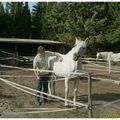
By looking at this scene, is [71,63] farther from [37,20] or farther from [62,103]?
[37,20]

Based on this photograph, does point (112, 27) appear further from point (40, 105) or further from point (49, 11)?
point (40, 105)

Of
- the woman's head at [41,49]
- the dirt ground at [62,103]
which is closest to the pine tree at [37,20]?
the dirt ground at [62,103]

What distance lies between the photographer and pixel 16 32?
4144 centimetres

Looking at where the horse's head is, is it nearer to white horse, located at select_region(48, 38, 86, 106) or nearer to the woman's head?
white horse, located at select_region(48, 38, 86, 106)

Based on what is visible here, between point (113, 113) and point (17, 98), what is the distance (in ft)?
9.89

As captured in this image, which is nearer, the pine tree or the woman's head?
the woman's head

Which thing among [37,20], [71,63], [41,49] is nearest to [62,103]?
[71,63]

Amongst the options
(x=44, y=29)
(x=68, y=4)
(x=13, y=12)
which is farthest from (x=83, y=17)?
(x=13, y=12)

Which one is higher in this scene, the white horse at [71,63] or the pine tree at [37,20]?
the pine tree at [37,20]

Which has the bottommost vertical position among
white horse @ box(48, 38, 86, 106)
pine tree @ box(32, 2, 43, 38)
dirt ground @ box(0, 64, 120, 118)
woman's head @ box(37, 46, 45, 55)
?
dirt ground @ box(0, 64, 120, 118)

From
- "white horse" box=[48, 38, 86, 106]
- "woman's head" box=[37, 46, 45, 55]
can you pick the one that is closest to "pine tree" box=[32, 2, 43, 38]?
"white horse" box=[48, 38, 86, 106]

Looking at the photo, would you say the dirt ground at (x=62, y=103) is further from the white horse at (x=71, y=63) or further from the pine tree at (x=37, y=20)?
the pine tree at (x=37, y=20)

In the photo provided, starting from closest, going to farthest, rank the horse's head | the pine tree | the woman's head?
the horse's head
the woman's head
the pine tree

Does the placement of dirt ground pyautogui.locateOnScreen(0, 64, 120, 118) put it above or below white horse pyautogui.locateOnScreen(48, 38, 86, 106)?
below
